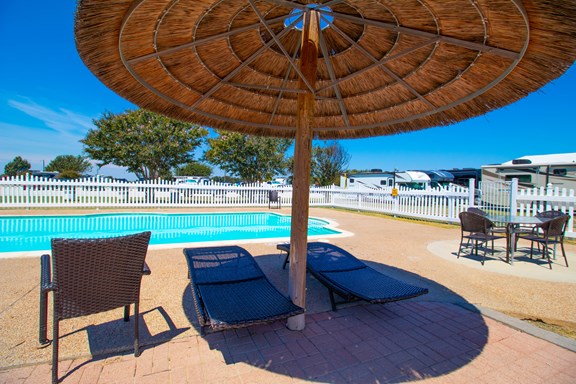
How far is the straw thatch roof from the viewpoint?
1.93 metres

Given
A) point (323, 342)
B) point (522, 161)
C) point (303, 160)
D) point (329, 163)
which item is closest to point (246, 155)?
point (329, 163)

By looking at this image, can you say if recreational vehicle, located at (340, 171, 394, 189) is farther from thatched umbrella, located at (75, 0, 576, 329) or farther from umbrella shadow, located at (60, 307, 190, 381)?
umbrella shadow, located at (60, 307, 190, 381)

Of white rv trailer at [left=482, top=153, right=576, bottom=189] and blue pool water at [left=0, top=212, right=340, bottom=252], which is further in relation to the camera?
white rv trailer at [left=482, top=153, right=576, bottom=189]

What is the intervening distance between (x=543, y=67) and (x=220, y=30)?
256 centimetres

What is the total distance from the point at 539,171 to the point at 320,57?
1975cm

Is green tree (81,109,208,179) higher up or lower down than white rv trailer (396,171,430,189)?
higher up

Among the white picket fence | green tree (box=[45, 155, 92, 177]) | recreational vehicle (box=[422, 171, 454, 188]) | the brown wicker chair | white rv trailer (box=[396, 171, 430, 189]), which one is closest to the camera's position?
the brown wicker chair

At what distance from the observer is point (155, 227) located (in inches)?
413

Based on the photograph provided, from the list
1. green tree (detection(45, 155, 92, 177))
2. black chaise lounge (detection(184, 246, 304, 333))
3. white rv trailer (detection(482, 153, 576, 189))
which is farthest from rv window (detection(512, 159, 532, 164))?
green tree (detection(45, 155, 92, 177))

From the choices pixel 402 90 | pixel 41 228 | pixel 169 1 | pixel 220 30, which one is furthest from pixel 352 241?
pixel 41 228

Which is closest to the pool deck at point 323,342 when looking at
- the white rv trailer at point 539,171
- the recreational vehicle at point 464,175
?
the white rv trailer at point 539,171

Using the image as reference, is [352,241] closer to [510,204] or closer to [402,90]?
[402,90]

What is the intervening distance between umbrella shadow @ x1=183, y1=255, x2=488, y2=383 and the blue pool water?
4847 mm

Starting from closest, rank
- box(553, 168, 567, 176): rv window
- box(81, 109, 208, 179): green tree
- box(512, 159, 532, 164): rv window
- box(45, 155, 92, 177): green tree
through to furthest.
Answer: box(553, 168, 567, 176): rv window
box(512, 159, 532, 164): rv window
box(81, 109, 208, 179): green tree
box(45, 155, 92, 177): green tree
